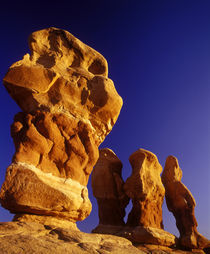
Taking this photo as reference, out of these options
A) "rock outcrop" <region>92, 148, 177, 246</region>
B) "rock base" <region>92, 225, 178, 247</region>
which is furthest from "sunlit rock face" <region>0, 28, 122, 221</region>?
"rock outcrop" <region>92, 148, 177, 246</region>

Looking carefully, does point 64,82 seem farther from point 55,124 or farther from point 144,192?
point 144,192

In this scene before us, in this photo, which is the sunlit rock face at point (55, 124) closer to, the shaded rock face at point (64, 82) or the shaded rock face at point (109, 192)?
the shaded rock face at point (64, 82)

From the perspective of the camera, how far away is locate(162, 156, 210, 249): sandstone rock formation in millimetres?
12018

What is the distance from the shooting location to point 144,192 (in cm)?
1181

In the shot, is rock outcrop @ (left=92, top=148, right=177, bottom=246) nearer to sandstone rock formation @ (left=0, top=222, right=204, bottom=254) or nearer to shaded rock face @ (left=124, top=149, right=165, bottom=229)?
shaded rock face @ (left=124, top=149, right=165, bottom=229)

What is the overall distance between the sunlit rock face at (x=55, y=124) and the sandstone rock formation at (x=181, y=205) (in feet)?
32.3

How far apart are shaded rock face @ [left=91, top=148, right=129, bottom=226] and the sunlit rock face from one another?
8.27 m

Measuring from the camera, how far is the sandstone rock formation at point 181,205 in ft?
39.4

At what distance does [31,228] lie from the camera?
2.86 meters

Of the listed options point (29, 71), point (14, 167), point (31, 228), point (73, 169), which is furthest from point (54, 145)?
point (31, 228)

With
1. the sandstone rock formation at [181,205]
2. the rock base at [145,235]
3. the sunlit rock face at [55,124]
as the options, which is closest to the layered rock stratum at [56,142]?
the sunlit rock face at [55,124]

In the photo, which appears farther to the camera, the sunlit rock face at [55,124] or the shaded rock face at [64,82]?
the shaded rock face at [64,82]

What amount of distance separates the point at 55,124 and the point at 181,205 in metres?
11.8

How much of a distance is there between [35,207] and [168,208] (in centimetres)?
1276
